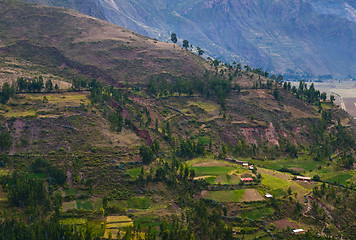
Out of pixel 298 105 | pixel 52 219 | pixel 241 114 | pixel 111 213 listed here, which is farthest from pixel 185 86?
pixel 52 219

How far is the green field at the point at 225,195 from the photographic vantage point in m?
90.5

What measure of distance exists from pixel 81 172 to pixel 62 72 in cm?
6953

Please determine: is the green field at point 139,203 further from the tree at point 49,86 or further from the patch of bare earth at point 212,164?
the tree at point 49,86

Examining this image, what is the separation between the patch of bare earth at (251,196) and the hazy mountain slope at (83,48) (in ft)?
250

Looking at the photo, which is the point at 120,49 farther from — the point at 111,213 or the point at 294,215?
the point at 294,215

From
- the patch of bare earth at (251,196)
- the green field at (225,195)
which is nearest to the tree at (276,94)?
the patch of bare earth at (251,196)

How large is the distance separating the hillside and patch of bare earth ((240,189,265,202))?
41 cm

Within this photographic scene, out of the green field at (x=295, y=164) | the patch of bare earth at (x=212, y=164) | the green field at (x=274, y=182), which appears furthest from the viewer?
the green field at (x=295, y=164)

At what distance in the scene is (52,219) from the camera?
7488cm

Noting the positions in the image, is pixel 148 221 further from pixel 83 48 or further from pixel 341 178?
pixel 83 48

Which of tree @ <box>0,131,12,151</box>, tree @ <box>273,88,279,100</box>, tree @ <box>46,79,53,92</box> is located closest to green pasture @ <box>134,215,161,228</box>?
tree @ <box>0,131,12,151</box>

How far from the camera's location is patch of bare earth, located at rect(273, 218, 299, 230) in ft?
269

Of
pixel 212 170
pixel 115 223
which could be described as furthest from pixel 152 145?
pixel 115 223

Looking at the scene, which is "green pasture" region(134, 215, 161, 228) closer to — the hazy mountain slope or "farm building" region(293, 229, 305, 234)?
"farm building" region(293, 229, 305, 234)
